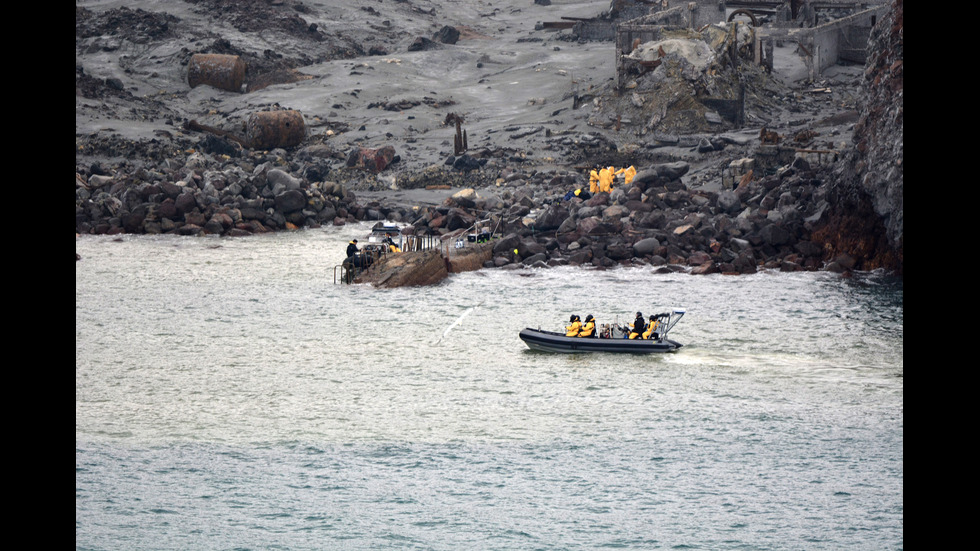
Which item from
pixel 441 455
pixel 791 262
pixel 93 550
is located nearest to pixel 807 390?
pixel 441 455

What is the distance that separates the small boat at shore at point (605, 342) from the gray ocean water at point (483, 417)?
34 centimetres

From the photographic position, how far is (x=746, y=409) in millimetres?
28938

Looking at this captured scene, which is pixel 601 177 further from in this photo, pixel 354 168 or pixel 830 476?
pixel 830 476

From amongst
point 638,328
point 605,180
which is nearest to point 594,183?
point 605,180

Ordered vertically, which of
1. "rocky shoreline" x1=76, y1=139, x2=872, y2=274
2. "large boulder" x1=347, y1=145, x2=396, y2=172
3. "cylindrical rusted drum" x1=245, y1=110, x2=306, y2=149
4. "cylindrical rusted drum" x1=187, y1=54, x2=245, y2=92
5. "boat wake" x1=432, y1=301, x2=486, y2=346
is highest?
"cylindrical rusted drum" x1=187, y1=54, x2=245, y2=92

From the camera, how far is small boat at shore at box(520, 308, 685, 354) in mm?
33656

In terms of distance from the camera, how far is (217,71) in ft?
267

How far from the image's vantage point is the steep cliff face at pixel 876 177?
4416cm

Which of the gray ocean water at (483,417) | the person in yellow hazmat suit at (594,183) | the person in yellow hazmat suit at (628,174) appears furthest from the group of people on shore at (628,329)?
the person in yellow hazmat suit at (594,183)

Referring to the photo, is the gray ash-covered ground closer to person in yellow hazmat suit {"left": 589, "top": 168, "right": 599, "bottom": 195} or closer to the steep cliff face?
person in yellow hazmat suit {"left": 589, "top": 168, "right": 599, "bottom": 195}

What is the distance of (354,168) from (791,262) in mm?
30387

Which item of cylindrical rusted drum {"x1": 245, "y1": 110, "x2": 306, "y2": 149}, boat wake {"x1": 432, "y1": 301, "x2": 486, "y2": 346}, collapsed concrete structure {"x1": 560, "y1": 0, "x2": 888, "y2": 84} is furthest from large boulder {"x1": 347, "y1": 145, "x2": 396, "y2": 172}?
boat wake {"x1": 432, "y1": 301, "x2": 486, "y2": 346}

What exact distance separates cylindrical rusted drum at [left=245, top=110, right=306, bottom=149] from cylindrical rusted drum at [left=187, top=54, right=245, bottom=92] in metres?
11.7

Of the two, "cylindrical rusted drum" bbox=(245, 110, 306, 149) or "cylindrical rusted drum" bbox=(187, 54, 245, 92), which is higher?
"cylindrical rusted drum" bbox=(187, 54, 245, 92)
